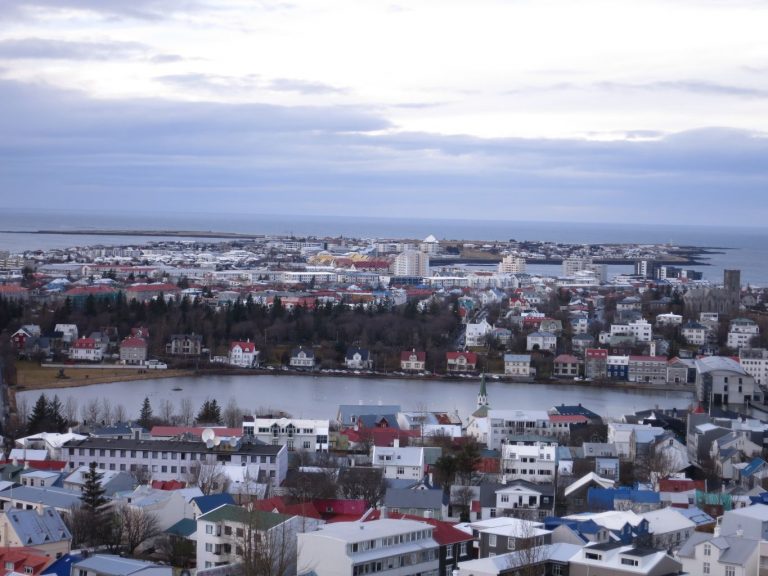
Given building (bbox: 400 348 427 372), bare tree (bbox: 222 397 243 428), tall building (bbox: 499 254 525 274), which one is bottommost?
building (bbox: 400 348 427 372)

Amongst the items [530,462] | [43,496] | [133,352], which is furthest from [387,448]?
[133,352]

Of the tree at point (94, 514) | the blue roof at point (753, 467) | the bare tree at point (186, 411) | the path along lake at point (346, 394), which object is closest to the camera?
the tree at point (94, 514)

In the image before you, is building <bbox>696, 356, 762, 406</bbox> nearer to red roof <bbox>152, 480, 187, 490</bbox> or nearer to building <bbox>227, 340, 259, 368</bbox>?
building <bbox>227, 340, 259, 368</bbox>

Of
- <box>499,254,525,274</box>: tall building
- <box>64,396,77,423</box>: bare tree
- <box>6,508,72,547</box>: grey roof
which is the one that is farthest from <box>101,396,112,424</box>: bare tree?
<box>499,254,525,274</box>: tall building

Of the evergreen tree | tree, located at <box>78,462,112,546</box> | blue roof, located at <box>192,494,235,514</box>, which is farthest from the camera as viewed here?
the evergreen tree

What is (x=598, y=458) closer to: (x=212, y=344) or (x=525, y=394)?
(x=525, y=394)

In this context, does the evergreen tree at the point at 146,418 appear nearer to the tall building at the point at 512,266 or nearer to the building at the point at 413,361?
the building at the point at 413,361

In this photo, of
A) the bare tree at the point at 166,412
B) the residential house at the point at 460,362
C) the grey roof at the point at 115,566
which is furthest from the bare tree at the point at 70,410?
the residential house at the point at 460,362
